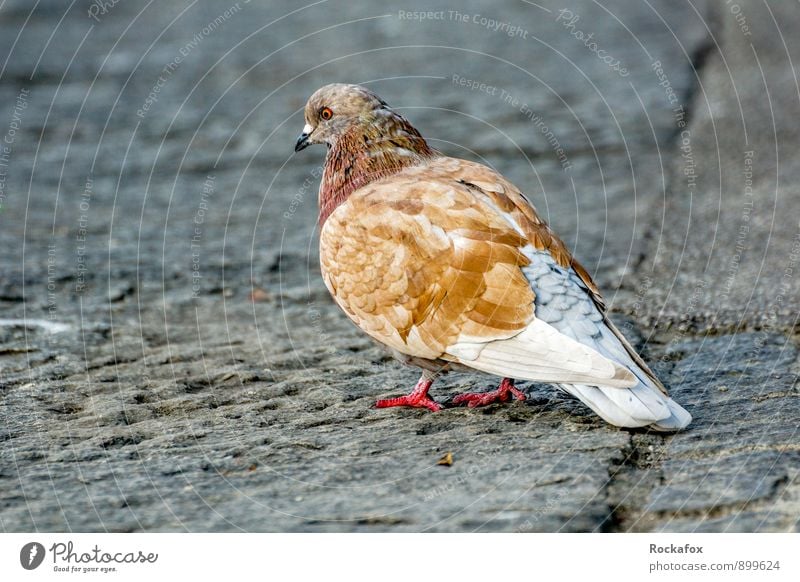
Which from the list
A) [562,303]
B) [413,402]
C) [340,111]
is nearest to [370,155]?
[340,111]

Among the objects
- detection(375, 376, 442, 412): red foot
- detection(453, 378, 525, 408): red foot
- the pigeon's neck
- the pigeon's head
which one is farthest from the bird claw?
the pigeon's head

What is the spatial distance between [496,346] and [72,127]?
7.84 m

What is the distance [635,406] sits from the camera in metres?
4.00

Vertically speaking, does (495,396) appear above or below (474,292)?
below

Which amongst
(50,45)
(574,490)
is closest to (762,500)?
(574,490)

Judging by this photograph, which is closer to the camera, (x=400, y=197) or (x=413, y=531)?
(x=413, y=531)

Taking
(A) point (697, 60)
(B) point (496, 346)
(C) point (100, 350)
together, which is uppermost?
(A) point (697, 60)

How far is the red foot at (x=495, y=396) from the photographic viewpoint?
4750mm

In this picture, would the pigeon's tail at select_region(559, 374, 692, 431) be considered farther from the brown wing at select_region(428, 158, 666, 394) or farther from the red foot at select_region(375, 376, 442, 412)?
the red foot at select_region(375, 376, 442, 412)

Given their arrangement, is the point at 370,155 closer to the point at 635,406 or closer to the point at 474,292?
the point at 474,292

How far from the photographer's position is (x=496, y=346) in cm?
422

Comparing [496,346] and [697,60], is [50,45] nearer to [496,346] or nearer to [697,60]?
[697,60]

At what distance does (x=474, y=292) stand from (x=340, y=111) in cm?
146

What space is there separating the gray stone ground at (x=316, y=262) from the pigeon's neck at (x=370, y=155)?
3.27 feet
